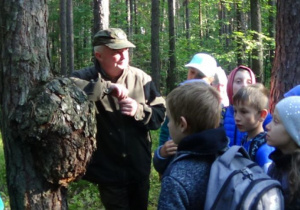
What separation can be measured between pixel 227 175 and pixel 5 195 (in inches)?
212

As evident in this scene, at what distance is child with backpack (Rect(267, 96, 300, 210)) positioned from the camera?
6.55 ft

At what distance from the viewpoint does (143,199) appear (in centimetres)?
365

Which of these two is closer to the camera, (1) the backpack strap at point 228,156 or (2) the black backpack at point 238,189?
(2) the black backpack at point 238,189

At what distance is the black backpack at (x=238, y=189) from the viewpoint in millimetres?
1727

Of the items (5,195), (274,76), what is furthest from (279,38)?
(5,195)

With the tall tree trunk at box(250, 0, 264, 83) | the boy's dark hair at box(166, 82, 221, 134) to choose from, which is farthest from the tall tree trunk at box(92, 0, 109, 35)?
the boy's dark hair at box(166, 82, 221, 134)

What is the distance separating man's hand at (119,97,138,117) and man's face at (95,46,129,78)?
14.2 inches

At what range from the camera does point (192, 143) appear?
1.93 meters

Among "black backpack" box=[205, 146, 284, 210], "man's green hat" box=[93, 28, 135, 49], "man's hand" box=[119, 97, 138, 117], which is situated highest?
"man's green hat" box=[93, 28, 135, 49]

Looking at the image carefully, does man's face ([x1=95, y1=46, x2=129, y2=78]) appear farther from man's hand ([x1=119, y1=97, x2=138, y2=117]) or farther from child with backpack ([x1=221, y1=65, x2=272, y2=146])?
child with backpack ([x1=221, y1=65, x2=272, y2=146])

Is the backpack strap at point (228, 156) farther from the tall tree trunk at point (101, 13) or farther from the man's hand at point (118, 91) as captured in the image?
the tall tree trunk at point (101, 13)

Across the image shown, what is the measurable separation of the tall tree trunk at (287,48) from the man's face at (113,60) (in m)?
1.93

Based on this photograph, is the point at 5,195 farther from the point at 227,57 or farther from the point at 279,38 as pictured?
the point at 227,57

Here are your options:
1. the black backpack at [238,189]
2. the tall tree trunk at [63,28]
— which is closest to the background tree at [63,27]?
the tall tree trunk at [63,28]
